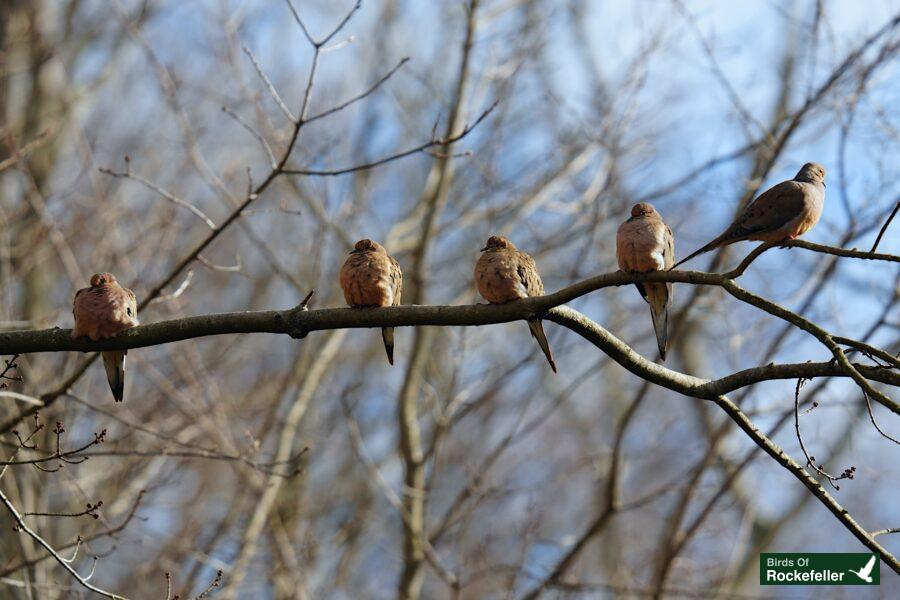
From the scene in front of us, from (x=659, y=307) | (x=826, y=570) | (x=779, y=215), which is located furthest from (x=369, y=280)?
(x=826, y=570)

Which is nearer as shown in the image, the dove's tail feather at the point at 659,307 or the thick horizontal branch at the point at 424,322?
the thick horizontal branch at the point at 424,322

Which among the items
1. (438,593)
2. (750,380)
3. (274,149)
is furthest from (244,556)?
(438,593)

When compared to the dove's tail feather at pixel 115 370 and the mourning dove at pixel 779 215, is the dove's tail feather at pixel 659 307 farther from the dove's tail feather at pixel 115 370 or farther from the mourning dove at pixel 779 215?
the dove's tail feather at pixel 115 370

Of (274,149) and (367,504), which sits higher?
(274,149)

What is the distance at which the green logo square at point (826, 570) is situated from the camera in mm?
4816

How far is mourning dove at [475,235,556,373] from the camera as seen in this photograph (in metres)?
3.96

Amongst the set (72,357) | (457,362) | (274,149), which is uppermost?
(274,149)

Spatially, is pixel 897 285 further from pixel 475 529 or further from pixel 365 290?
pixel 475 529

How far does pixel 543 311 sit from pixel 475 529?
9684 millimetres

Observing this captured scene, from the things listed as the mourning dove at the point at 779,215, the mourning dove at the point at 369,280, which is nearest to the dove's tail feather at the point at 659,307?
the mourning dove at the point at 779,215

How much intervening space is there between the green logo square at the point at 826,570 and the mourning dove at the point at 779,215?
6.03 feet

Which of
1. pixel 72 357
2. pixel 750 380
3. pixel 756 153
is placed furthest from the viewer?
pixel 756 153

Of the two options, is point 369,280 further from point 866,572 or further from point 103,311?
point 866,572

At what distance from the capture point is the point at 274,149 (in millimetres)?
8547
